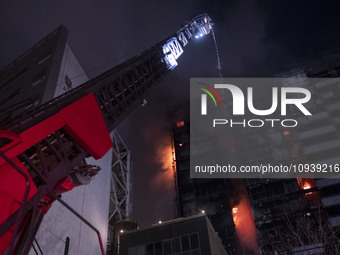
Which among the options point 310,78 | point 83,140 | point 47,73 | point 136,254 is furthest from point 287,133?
point 83,140

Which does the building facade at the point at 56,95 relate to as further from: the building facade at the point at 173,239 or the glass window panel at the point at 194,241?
the glass window panel at the point at 194,241

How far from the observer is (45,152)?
31.8 feet

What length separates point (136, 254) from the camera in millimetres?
29719

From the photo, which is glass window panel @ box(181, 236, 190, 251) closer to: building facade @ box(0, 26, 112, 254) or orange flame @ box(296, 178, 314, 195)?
building facade @ box(0, 26, 112, 254)

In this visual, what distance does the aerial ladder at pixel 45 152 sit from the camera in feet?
25.0

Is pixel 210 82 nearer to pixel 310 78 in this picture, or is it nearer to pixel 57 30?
pixel 310 78

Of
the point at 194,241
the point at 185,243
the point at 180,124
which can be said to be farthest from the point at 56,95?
the point at 180,124

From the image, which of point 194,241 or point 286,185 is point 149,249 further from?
point 286,185

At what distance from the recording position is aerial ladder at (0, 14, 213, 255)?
761 centimetres

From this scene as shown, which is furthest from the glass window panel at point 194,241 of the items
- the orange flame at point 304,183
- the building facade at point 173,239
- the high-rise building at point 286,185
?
the orange flame at point 304,183

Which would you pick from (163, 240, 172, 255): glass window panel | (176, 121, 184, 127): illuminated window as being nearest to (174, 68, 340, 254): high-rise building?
(176, 121, 184, 127): illuminated window

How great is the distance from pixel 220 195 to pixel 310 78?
35602mm

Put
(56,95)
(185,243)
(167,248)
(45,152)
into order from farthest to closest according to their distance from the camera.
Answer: (167,248) < (185,243) < (56,95) < (45,152)

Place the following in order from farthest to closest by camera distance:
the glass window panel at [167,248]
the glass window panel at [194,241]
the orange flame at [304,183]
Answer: the orange flame at [304,183] → the glass window panel at [167,248] → the glass window panel at [194,241]
